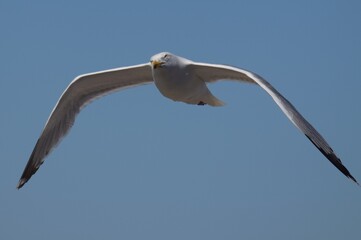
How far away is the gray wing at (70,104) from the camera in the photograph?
8766 mm

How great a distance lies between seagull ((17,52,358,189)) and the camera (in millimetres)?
6496

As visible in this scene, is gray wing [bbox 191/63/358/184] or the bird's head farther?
the bird's head

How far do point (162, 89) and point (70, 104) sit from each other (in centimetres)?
204

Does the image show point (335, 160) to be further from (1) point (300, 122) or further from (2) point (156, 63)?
(2) point (156, 63)

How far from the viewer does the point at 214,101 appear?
8359 millimetres

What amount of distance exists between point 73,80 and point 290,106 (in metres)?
3.42

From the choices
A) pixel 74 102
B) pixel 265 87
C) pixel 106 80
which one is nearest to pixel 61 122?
pixel 74 102

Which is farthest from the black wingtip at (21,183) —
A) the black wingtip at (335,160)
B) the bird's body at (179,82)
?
the black wingtip at (335,160)

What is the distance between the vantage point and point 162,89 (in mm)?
7461

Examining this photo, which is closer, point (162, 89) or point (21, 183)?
point (162, 89)

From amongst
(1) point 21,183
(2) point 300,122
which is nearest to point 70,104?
(1) point 21,183

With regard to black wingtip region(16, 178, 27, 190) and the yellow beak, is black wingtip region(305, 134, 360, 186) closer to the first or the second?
the yellow beak

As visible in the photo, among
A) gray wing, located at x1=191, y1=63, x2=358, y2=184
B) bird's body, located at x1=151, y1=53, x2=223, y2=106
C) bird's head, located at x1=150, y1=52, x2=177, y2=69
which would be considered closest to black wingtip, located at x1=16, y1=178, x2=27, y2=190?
bird's body, located at x1=151, y1=53, x2=223, y2=106

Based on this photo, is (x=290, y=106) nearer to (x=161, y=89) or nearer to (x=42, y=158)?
(x=161, y=89)
